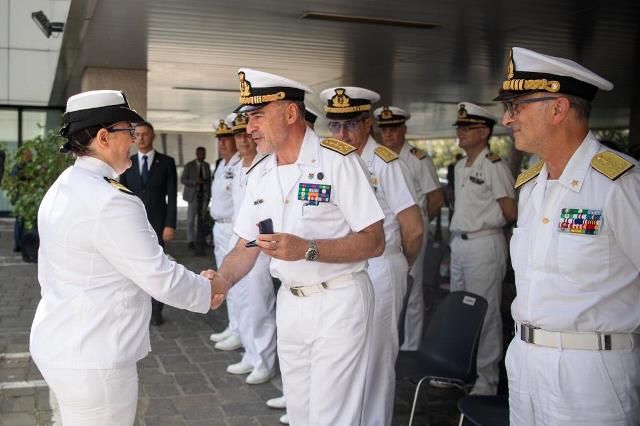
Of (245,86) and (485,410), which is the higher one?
(245,86)

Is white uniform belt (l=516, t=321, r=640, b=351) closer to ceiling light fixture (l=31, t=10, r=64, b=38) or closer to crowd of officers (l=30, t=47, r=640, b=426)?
crowd of officers (l=30, t=47, r=640, b=426)

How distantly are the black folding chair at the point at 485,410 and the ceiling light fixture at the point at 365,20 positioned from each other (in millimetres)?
4514

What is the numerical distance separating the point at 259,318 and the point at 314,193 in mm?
2869

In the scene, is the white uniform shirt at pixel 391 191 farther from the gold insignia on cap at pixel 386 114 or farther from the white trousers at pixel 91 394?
the white trousers at pixel 91 394

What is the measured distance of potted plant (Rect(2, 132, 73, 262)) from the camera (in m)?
10.9

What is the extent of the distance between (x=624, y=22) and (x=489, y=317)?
3636 millimetres

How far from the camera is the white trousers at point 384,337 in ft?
13.9

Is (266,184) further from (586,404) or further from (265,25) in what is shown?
(265,25)

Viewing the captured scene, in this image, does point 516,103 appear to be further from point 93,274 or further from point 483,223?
point 483,223

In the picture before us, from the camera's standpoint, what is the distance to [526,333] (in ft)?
9.82

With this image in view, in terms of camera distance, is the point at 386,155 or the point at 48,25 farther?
the point at 48,25

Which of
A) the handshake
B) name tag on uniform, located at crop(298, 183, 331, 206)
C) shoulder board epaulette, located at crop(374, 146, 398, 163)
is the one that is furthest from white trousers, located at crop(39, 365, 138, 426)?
shoulder board epaulette, located at crop(374, 146, 398, 163)

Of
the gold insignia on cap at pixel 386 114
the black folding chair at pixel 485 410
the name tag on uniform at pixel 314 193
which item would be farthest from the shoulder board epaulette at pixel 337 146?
the gold insignia on cap at pixel 386 114

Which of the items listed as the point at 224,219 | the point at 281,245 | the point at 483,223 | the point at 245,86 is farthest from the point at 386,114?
the point at 281,245
